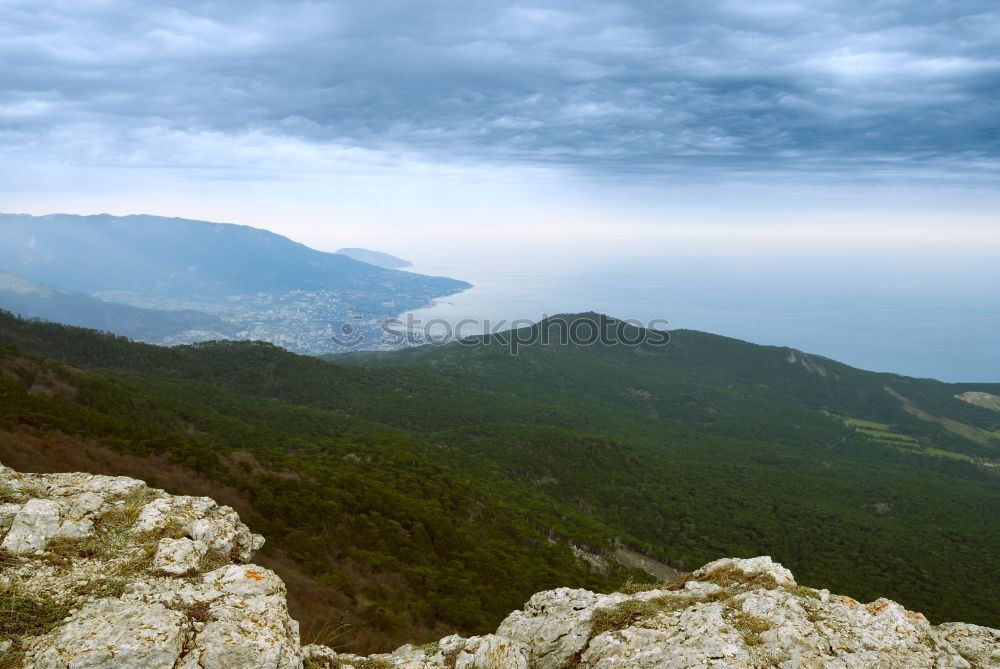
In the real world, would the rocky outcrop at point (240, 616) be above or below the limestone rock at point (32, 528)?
below

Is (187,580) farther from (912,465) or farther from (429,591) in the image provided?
(912,465)

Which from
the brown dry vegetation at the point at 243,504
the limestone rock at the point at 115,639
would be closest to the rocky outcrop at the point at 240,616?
the limestone rock at the point at 115,639

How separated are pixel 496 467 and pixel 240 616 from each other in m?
69.1

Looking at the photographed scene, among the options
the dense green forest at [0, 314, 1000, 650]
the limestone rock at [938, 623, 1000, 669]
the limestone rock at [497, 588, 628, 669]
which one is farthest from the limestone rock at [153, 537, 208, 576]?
the limestone rock at [938, 623, 1000, 669]

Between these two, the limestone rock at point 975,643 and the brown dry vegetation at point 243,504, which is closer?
the limestone rock at point 975,643

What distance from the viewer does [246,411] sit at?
71438 millimetres

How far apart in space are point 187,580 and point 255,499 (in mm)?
24290

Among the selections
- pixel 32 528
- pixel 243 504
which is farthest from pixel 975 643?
pixel 243 504

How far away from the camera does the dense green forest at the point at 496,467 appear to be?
1115 inches

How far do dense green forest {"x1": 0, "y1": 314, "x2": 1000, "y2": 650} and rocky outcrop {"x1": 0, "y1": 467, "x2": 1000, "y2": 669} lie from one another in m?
3.34

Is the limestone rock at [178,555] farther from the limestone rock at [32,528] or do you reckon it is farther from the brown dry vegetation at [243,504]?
the brown dry vegetation at [243,504]

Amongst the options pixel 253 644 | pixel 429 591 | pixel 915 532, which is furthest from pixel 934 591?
pixel 253 644

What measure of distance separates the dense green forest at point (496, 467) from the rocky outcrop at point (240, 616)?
334cm

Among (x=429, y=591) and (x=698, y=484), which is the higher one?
(x=429, y=591)
